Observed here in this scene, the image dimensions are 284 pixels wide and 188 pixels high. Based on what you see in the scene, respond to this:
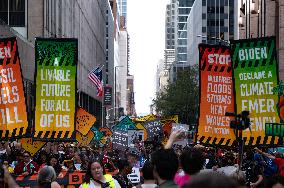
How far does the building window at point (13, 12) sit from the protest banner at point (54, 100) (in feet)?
118

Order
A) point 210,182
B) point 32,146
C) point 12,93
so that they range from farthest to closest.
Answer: point 32,146 < point 12,93 < point 210,182

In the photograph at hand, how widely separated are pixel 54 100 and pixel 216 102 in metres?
3.41

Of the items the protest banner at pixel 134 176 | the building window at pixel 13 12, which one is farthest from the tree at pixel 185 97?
the protest banner at pixel 134 176

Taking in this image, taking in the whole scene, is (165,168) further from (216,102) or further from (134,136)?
(134,136)

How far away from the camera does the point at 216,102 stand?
13961 millimetres

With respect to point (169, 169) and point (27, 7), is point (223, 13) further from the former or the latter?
point (169, 169)

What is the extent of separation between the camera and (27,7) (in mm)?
50656

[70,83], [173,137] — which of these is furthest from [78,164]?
[173,137]

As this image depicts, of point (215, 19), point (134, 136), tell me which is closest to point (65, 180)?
point (134, 136)

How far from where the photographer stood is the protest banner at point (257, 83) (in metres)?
13.0

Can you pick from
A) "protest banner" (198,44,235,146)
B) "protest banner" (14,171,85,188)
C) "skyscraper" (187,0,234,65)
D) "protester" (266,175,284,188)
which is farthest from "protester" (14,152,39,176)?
"skyscraper" (187,0,234,65)

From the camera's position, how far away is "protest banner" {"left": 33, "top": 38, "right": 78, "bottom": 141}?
15.0 meters

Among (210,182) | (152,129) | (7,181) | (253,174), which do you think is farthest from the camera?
(152,129)

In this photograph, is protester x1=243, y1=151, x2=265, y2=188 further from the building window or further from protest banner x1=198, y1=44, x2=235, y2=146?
the building window
